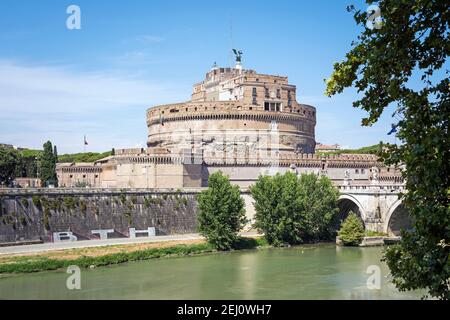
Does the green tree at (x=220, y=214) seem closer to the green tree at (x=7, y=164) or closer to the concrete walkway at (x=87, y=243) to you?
the concrete walkway at (x=87, y=243)

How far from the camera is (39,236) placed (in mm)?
26172

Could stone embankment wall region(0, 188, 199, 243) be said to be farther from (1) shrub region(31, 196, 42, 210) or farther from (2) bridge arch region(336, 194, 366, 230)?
(2) bridge arch region(336, 194, 366, 230)

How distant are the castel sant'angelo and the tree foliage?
27.5 feet

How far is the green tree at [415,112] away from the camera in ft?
19.5

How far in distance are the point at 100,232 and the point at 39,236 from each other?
9.73 feet

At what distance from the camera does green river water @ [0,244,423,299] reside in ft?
56.0

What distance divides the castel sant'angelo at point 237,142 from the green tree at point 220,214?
894 centimetres

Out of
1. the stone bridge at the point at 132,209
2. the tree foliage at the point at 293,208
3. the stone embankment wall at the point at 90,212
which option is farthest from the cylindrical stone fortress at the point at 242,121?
the tree foliage at the point at 293,208

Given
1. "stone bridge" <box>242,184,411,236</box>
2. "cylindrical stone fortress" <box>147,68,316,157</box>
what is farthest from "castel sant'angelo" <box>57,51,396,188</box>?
"stone bridge" <box>242,184,411,236</box>

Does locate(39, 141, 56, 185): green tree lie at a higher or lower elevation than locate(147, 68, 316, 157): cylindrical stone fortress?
lower

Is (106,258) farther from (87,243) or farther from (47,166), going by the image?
(47,166)

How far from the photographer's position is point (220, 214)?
88.4ft

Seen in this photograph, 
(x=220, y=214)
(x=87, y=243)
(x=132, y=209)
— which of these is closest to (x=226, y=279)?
(x=220, y=214)

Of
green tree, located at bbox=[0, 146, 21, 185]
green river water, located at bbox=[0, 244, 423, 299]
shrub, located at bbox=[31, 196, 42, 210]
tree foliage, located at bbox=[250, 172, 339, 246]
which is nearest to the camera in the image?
green river water, located at bbox=[0, 244, 423, 299]
